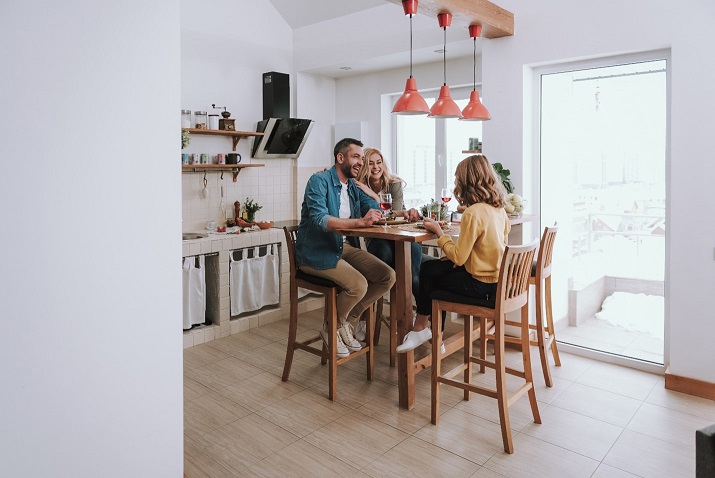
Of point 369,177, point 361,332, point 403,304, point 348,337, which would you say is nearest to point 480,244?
point 403,304

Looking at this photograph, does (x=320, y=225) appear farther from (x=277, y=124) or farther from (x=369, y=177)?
(x=277, y=124)

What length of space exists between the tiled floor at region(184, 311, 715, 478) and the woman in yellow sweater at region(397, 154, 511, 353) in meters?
0.77

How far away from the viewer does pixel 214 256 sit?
4648 mm


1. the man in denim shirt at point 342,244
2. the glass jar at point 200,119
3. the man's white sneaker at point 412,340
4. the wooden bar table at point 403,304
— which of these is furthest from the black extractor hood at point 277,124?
the man's white sneaker at point 412,340

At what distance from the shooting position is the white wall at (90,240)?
167 cm

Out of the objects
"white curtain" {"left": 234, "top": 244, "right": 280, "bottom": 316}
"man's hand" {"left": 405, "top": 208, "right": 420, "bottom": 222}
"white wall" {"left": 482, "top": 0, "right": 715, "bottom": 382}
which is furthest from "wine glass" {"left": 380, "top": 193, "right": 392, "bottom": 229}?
"white curtain" {"left": 234, "top": 244, "right": 280, "bottom": 316}

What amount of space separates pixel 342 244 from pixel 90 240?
1.82m

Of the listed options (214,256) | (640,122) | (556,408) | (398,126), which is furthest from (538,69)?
(214,256)

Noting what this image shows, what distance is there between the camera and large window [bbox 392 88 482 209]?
5.33m

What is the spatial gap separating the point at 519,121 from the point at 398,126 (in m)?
1.99

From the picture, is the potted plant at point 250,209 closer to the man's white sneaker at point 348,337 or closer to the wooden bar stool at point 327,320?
the wooden bar stool at point 327,320

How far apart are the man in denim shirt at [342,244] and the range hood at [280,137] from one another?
1.96 meters

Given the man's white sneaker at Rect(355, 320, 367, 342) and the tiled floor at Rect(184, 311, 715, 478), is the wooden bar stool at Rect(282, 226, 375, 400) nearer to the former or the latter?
the tiled floor at Rect(184, 311, 715, 478)

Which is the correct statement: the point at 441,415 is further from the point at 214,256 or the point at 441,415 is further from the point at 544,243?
the point at 214,256
